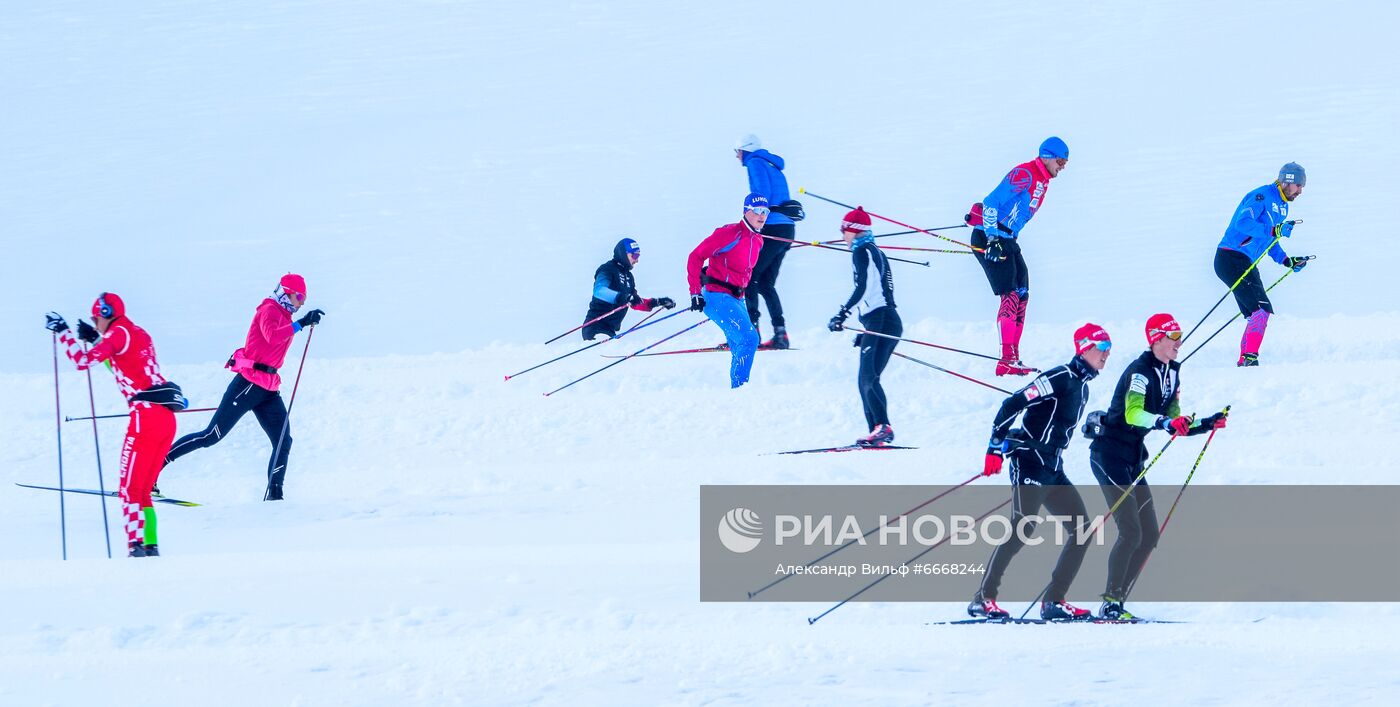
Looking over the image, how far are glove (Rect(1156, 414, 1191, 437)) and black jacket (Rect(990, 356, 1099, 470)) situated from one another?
1.19 feet

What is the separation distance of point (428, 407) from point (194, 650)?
7.79 m

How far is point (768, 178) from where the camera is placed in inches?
510

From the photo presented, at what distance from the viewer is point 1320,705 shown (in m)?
5.59

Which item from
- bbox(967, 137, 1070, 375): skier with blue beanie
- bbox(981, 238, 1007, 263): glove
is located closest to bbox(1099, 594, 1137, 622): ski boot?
bbox(967, 137, 1070, 375): skier with blue beanie

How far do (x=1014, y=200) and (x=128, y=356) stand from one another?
6699 mm

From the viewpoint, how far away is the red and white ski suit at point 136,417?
8.34 meters

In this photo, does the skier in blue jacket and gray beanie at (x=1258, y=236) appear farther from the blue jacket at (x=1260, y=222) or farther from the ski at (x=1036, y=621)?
the ski at (x=1036, y=621)

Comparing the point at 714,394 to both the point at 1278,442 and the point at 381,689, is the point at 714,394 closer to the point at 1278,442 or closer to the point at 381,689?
the point at 1278,442

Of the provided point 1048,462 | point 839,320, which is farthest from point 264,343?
point 1048,462

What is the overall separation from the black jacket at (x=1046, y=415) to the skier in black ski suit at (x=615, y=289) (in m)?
7.51

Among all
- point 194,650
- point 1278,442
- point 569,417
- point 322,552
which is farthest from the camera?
point 569,417

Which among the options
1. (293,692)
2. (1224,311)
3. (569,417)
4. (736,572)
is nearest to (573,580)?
(736,572)

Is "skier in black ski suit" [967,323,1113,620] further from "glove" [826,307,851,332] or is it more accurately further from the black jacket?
"glove" [826,307,851,332]

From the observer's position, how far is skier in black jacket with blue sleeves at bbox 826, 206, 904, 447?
10391 mm
